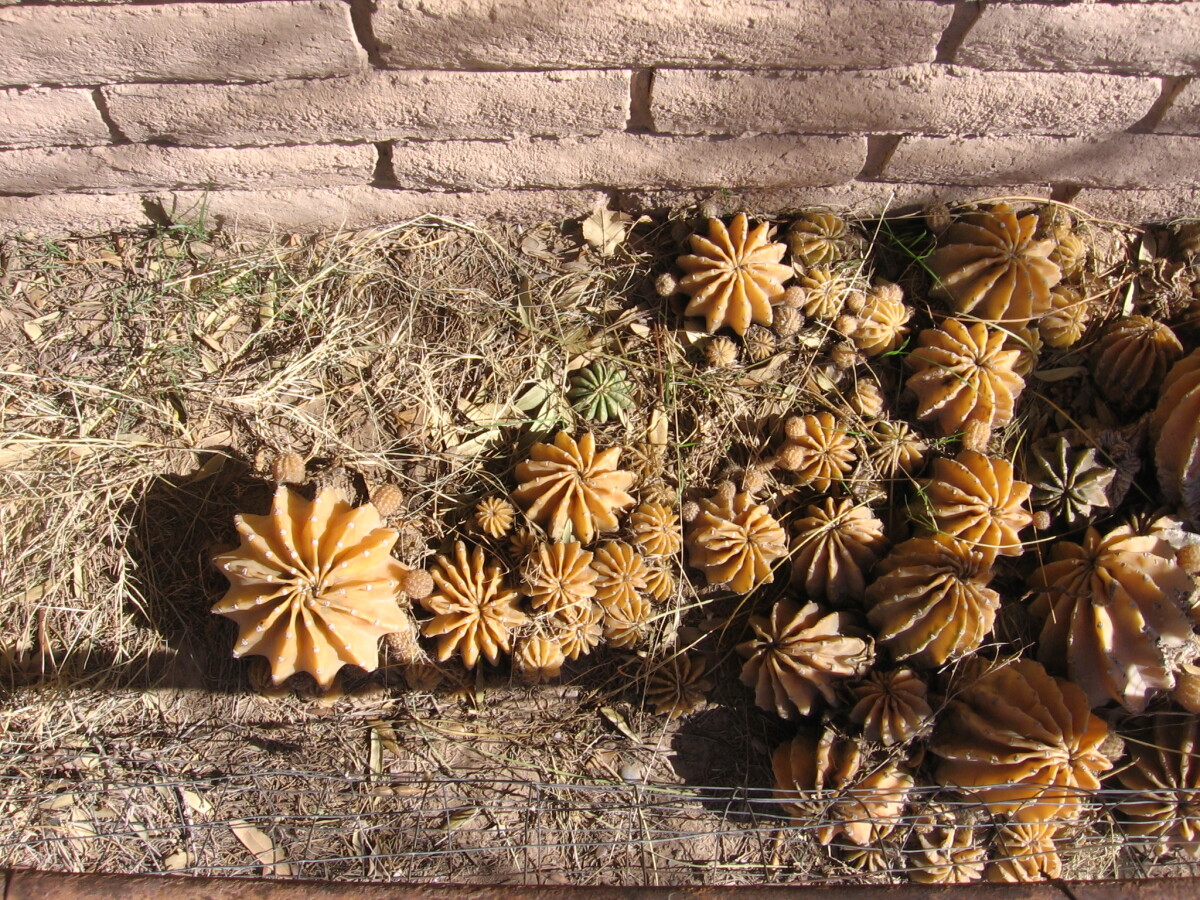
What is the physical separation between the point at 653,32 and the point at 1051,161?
1.71m

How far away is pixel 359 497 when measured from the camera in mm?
3189

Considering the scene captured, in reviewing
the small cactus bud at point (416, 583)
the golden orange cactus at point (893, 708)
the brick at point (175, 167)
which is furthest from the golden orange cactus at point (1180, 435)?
A: the brick at point (175, 167)

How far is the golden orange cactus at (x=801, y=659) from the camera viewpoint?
9.91 ft

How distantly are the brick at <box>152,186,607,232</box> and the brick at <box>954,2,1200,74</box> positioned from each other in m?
1.45

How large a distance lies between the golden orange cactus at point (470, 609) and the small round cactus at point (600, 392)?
2.29 ft

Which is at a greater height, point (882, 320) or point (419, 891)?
point (882, 320)

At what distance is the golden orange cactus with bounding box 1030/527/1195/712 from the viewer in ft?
9.69

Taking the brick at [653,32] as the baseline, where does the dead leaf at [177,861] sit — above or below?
below

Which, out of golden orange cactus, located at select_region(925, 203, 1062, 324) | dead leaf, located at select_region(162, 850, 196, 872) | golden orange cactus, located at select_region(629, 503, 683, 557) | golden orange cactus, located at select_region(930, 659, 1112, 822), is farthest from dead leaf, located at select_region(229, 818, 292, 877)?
golden orange cactus, located at select_region(925, 203, 1062, 324)

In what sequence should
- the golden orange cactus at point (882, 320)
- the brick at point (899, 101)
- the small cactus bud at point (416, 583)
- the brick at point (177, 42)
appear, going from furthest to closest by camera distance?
the golden orange cactus at point (882, 320) < the small cactus bud at point (416, 583) < the brick at point (899, 101) < the brick at point (177, 42)

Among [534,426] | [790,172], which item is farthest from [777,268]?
[534,426]

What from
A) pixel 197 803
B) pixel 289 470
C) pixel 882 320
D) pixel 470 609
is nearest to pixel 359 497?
Answer: pixel 289 470

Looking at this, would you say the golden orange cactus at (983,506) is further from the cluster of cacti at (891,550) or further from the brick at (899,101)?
the brick at (899,101)

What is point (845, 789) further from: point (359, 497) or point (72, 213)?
point (72, 213)
